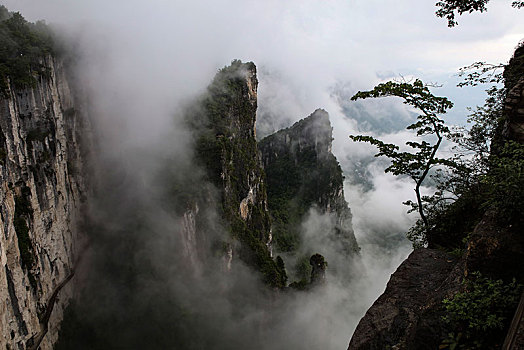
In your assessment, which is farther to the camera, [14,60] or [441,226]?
[14,60]

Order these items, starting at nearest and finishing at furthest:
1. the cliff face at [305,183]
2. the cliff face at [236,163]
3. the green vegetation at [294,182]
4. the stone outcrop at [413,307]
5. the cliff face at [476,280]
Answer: the cliff face at [476,280], the stone outcrop at [413,307], the cliff face at [236,163], the green vegetation at [294,182], the cliff face at [305,183]

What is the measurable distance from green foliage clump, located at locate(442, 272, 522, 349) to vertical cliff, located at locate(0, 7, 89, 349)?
19.8 m

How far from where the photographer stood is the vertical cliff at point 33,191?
19219 mm

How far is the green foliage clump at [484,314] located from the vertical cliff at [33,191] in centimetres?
1976

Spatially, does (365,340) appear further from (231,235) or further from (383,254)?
(383,254)

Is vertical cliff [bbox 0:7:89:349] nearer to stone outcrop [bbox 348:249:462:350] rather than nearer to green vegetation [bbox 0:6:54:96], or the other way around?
green vegetation [bbox 0:6:54:96]

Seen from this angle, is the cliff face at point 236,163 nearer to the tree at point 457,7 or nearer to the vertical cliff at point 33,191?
the vertical cliff at point 33,191

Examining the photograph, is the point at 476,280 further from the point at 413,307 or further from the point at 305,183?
the point at 305,183

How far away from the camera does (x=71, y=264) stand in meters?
29.3

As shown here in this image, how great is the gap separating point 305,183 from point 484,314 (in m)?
67.9

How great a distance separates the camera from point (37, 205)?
23.1 m

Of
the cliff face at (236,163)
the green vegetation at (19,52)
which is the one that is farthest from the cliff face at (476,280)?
→ the cliff face at (236,163)

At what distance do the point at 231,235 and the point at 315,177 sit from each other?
3622 centimetres

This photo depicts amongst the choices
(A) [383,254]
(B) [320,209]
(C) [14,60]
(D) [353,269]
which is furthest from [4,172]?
(A) [383,254]
